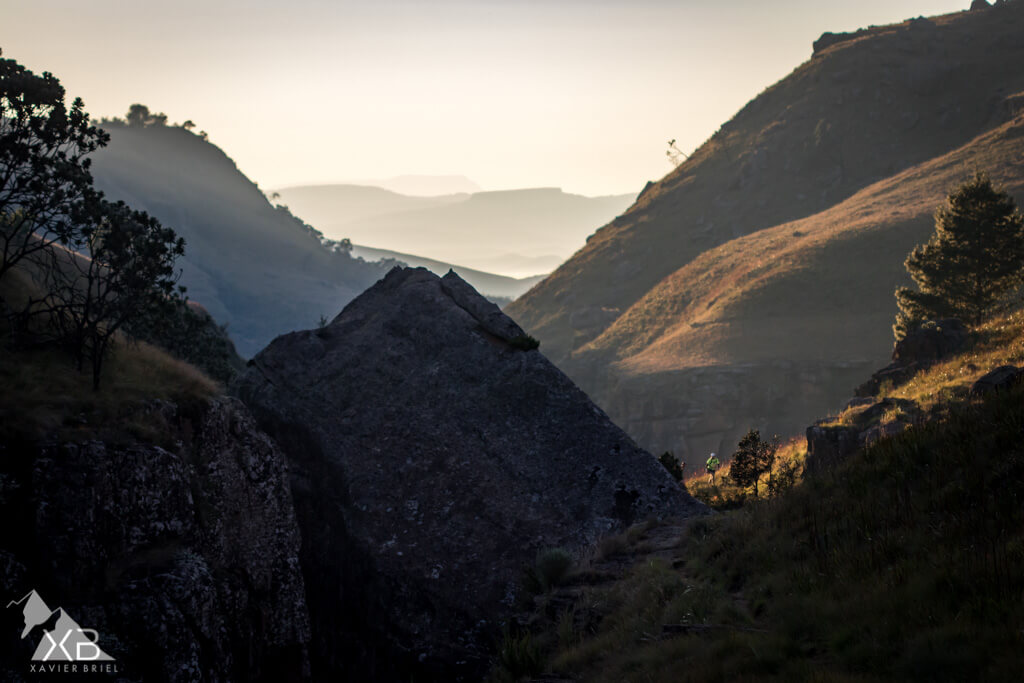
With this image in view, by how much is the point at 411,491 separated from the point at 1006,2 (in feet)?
621

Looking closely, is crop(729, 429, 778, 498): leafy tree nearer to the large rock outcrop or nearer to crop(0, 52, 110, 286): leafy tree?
the large rock outcrop

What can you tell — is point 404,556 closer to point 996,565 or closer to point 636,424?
point 996,565

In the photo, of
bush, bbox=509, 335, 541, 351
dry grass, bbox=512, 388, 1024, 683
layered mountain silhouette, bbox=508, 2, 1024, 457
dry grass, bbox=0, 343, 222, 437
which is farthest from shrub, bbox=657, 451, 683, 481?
layered mountain silhouette, bbox=508, 2, 1024, 457

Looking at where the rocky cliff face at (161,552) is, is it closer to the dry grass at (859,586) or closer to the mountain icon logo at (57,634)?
the mountain icon logo at (57,634)

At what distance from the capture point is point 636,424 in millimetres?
78750

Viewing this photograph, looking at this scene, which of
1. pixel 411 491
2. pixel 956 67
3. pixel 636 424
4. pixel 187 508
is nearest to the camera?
pixel 187 508

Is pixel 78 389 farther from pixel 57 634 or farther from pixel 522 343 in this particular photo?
pixel 522 343

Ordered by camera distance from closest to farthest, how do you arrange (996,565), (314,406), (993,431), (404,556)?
(996,565)
(993,431)
(404,556)
(314,406)

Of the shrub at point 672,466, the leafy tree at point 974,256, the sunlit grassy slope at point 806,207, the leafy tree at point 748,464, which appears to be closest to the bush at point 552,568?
the shrub at point 672,466

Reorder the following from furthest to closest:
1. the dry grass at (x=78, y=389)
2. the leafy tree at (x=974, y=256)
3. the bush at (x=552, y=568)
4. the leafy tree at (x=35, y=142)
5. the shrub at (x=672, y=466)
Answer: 1. the leafy tree at (x=974, y=256)
2. the shrub at (x=672, y=466)
3. the leafy tree at (x=35, y=142)
4. the bush at (x=552, y=568)
5. the dry grass at (x=78, y=389)

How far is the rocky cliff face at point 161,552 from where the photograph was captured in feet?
37.3

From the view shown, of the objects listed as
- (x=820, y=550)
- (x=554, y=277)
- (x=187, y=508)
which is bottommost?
(x=820, y=550)

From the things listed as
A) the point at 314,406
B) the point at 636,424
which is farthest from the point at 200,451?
the point at 636,424

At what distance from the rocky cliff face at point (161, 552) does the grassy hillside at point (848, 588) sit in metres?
5.98
